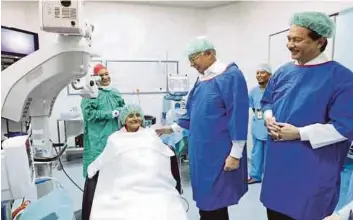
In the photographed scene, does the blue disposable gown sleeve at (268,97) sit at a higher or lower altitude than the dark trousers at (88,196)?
higher

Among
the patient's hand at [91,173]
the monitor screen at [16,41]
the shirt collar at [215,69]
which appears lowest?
the patient's hand at [91,173]

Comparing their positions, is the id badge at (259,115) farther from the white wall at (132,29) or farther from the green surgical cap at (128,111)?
the white wall at (132,29)

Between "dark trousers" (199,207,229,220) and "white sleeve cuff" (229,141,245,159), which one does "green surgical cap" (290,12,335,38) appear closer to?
"white sleeve cuff" (229,141,245,159)

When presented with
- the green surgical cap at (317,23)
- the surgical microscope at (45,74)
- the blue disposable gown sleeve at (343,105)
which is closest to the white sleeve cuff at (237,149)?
the blue disposable gown sleeve at (343,105)

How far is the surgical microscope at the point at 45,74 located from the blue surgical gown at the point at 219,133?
73 centimetres

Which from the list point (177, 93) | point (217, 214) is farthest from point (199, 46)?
point (177, 93)

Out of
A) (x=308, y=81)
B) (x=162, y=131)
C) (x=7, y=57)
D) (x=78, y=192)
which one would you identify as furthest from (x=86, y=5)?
(x=308, y=81)

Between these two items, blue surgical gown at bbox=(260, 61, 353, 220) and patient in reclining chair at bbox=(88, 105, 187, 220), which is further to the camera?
patient in reclining chair at bbox=(88, 105, 187, 220)

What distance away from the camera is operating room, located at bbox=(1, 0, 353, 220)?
1.23 metres

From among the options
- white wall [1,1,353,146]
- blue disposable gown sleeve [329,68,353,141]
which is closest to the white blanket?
blue disposable gown sleeve [329,68,353,141]

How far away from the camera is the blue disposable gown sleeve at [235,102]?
150cm

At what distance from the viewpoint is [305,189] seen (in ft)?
3.93

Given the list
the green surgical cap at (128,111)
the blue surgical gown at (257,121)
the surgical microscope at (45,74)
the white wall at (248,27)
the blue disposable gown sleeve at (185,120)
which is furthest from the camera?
the white wall at (248,27)

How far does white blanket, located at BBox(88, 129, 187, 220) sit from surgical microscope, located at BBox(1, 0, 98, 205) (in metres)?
0.35
